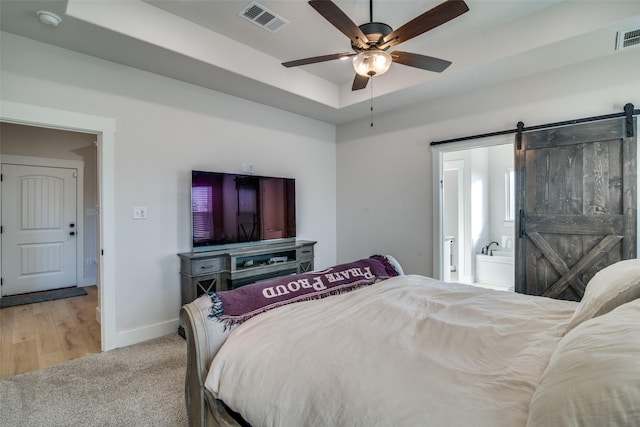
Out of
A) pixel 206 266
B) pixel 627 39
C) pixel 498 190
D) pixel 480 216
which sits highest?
pixel 627 39

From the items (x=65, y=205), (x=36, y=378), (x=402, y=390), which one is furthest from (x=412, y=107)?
(x=65, y=205)

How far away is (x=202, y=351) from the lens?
1.34m

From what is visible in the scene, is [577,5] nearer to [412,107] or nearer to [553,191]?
[553,191]

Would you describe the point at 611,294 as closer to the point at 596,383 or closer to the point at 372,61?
the point at 596,383

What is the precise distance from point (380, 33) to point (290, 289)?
1726 millimetres

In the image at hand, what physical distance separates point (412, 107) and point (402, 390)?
3868 millimetres

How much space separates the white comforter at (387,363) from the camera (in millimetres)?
867

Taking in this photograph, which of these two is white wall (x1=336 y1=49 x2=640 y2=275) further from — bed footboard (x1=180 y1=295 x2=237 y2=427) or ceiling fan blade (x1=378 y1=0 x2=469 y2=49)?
bed footboard (x1=180 y1=295 x2=237 y2=427)

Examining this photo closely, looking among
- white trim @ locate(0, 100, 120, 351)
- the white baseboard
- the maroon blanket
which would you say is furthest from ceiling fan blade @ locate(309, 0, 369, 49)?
the white baseboard

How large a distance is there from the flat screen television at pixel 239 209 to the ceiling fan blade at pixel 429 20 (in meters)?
→ 2.22

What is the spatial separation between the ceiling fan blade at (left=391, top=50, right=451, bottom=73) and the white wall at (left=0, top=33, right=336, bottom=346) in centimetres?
227

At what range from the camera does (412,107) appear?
13.5 ft

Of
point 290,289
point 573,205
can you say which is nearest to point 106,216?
point 290,289

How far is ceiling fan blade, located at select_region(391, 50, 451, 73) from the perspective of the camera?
2225 millimetres
